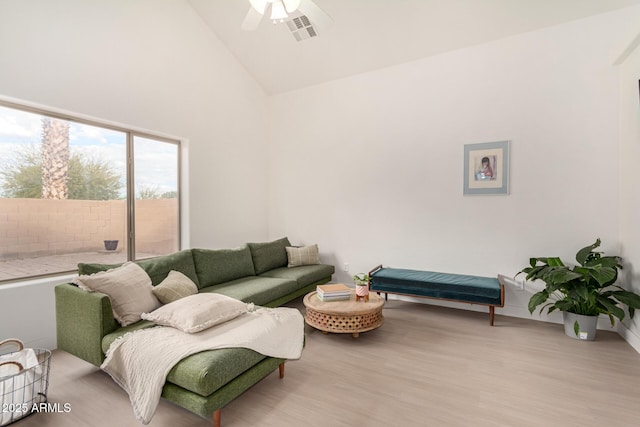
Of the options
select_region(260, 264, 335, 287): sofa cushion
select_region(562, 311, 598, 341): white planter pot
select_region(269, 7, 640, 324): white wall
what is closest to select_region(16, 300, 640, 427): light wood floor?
select_region(562, 311, 598, 341): white planter pot

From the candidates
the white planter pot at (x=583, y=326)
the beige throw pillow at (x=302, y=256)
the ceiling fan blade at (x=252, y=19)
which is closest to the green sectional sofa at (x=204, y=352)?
the beige throw pillow at (x=302, y=256)

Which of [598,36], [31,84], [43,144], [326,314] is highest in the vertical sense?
[598,36]

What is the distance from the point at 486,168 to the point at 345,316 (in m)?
2.53

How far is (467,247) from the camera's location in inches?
153

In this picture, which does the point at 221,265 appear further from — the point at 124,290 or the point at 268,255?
the point at 124,290

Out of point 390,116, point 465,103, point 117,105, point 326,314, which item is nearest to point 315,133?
point 390,116

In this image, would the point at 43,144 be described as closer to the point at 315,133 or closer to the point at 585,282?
the point at 315,133

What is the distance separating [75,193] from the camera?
314 centimetres

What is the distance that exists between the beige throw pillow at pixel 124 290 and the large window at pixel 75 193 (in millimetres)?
1045

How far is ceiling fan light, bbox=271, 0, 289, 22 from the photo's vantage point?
2.48 m

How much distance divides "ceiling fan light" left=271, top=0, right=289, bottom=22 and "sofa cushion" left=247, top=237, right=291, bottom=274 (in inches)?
107

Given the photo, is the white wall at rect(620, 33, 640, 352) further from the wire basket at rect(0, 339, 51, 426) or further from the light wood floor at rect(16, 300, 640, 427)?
the wire basket at rect(0, 339, 51, 426)

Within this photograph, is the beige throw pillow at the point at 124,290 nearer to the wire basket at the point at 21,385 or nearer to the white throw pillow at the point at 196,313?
the white throw pillow at the point at 196,313

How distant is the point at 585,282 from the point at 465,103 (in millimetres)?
2391
